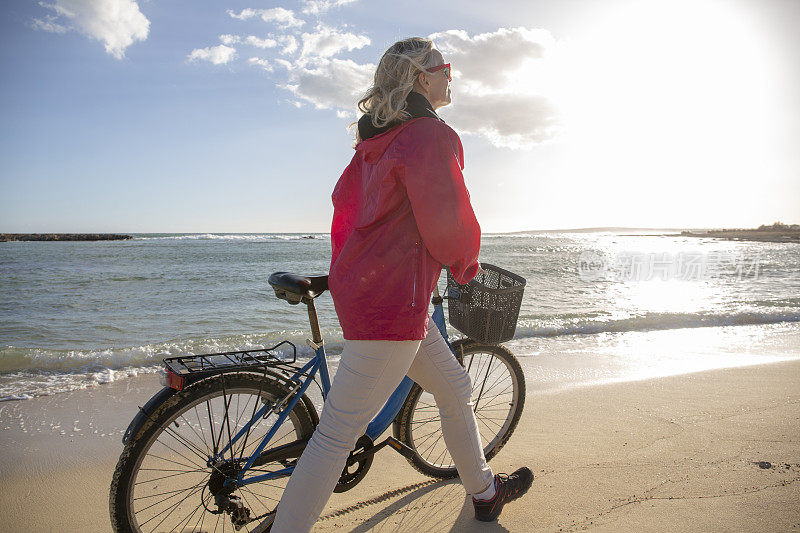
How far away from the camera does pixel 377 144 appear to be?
4.97ft

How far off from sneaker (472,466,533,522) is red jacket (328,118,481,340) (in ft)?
3.60

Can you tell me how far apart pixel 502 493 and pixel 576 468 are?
72 centimetres

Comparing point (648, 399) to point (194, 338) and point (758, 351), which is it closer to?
point (758, 351)

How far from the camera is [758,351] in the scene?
17.6 feet

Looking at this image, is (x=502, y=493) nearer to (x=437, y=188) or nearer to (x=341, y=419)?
(x=341, y=419)

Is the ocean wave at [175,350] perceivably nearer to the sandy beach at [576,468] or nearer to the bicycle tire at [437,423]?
the sandy beach at [576,468]

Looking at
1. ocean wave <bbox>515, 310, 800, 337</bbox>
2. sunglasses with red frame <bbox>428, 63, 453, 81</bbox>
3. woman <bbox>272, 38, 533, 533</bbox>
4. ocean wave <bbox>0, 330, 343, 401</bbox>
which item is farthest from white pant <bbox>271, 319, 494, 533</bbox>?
ocean wave <bbox>515, 310, 800, 337</bbox>

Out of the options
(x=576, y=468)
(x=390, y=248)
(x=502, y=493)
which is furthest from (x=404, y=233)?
(x=576, y=468)

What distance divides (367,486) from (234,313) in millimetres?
6548

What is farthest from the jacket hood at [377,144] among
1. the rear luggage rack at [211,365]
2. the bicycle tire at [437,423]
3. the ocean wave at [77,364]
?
the ocean wave at [77,364]

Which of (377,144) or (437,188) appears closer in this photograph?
(437,188)

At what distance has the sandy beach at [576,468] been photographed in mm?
2133

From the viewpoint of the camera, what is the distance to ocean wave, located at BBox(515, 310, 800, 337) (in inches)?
258

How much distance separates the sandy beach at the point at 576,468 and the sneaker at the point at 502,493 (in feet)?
0.21
